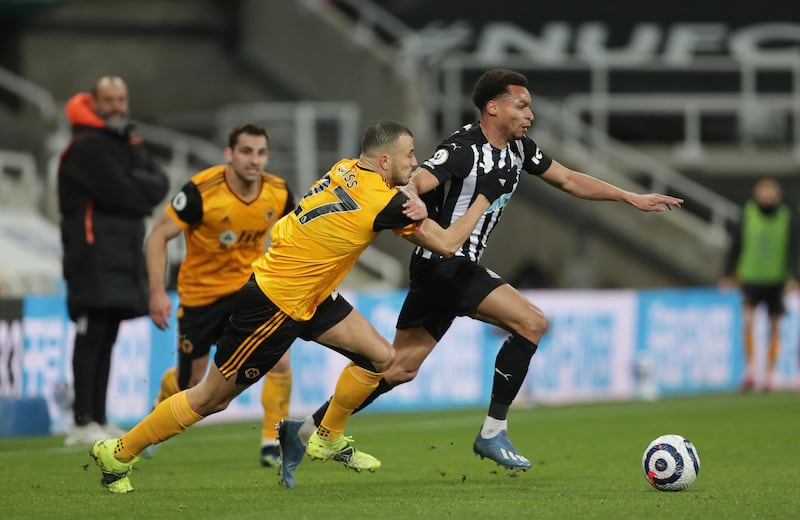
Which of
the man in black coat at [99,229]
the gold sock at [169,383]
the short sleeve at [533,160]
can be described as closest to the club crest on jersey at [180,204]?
the gold sock at [169,383]

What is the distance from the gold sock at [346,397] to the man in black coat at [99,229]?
2659 millimetres

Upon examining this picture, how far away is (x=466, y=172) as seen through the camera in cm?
898

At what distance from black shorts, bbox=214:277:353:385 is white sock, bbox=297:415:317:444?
0.62 m

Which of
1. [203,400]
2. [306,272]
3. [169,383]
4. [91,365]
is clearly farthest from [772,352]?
[203,400]

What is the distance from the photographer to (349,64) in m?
22.2

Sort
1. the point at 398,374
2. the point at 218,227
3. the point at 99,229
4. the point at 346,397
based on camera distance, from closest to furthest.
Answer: the point at 346,397 → the point at 398,374 → the point at 218,227 → the point at 99,229

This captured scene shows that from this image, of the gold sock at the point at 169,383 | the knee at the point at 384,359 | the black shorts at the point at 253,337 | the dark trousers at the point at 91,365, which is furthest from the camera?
the dark trousers at the point at 91,365

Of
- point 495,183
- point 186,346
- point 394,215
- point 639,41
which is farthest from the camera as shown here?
point 639,41

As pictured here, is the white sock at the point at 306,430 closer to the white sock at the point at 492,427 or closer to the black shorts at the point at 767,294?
the white sock at the point at 492,427

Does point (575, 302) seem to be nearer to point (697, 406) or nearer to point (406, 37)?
point (697, 406)

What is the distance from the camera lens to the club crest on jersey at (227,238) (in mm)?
9875

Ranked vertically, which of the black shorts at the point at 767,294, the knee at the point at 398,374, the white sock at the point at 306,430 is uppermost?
the black shorts at the point at 767,294

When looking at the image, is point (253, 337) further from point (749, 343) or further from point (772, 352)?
point (772, 352)

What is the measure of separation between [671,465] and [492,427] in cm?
111
